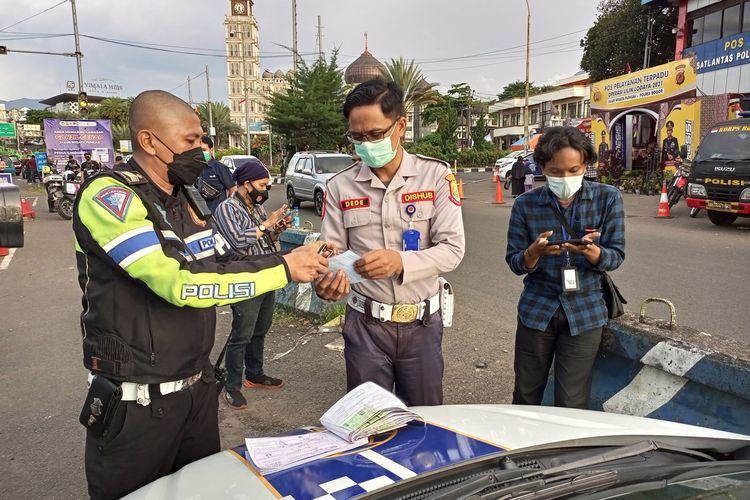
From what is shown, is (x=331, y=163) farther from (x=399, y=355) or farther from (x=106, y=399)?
(x=106, y=399)

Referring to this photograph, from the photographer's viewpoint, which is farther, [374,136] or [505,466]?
[374,136]

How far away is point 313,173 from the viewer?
15.4m

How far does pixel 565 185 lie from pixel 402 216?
2.75 ft

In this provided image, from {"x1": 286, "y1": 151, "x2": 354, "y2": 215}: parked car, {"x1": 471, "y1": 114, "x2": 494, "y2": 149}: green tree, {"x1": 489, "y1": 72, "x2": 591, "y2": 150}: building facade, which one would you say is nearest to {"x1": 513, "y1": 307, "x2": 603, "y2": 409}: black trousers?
{"x1": 286, "y1": 151, "x2": 354, "y2": 215}: parked car

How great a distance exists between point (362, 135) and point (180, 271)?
43.2 inches

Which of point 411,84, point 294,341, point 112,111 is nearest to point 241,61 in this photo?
point 112,111

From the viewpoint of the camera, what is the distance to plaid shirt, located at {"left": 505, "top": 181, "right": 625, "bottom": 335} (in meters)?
2.62

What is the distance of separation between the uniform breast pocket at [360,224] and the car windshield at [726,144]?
11120mm

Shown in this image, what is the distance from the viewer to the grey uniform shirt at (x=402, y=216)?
2.49 m

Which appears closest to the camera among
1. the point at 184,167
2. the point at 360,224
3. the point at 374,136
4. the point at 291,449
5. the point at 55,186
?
the point at 291,449

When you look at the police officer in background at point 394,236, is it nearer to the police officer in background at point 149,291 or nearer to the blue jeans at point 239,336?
the police officer in background at point 149,291

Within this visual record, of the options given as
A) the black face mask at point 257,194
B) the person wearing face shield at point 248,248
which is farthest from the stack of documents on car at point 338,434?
the black face mask at point 257,194

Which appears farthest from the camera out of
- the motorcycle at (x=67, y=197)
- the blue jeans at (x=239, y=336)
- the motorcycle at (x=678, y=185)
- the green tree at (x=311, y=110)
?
the green tree at (x=311, y=110)

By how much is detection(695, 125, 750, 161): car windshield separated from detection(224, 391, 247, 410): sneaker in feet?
36.3
